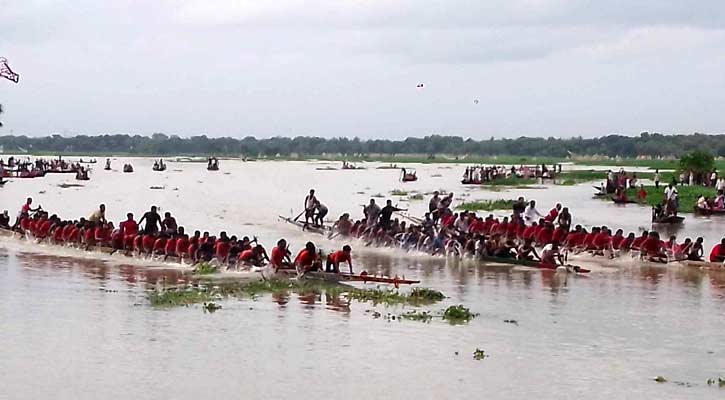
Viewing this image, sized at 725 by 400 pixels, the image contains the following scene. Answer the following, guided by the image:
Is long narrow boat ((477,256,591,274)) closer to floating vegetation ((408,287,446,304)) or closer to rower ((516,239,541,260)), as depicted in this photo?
rower ((516,239,541,260))

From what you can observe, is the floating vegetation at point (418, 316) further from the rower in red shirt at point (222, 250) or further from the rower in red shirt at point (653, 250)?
the rower in red shirt at point (653, 250)

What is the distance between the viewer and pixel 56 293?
A: 23031 millimetres

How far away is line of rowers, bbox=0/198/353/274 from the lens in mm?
23125

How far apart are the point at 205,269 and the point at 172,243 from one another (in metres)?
1.87

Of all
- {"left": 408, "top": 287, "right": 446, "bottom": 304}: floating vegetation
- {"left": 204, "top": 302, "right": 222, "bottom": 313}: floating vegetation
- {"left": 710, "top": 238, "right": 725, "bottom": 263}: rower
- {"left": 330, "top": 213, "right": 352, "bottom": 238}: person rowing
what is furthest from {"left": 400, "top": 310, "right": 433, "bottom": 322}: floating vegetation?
{"left": 330, "top": 213, "right": 352, "bottom": 238}: person rowing

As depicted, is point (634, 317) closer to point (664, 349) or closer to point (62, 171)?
point (664, 349)

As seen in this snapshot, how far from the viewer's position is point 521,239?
2875cm

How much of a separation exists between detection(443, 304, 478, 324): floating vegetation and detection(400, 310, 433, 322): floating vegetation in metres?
0.31

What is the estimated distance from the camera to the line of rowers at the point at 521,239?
27.3 meters

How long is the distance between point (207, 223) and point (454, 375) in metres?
28.3

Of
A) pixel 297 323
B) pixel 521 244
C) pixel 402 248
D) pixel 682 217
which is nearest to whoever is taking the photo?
pixel 297 323

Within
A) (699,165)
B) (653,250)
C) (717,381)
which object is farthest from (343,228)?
(699,165)

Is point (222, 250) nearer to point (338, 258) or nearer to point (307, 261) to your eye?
point (307, 261)

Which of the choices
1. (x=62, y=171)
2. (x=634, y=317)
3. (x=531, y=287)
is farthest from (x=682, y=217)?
(x=62, y=171)
